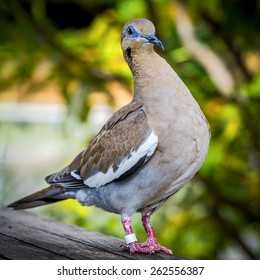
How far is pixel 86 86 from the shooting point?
3.74 m

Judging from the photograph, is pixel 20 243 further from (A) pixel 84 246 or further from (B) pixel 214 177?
(B) pixel 214 177

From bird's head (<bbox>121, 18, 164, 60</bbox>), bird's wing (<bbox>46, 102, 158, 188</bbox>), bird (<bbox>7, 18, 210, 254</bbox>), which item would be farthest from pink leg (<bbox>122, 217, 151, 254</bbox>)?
bird's head (<bbox>121, 18, 164, 60</bbox>)

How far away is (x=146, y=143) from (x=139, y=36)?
27 cm

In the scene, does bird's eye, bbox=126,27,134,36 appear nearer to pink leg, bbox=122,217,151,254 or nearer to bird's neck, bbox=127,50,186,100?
bird's neck, bbox=127,50,186,100

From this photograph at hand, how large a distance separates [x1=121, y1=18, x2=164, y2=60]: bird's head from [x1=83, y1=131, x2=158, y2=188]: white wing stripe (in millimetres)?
224

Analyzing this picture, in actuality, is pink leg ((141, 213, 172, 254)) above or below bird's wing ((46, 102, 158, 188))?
below

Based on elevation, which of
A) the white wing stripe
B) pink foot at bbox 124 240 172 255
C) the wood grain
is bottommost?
pink foot at bbox 124 240 172 255

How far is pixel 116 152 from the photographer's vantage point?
2.12 meters

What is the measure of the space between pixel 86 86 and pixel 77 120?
8.3 inches

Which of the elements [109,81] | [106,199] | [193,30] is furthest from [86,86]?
[106,199]

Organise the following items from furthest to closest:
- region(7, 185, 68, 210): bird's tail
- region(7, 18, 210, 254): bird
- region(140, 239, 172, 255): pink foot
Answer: region(7, 185, 68, 210): bird's tail < region(140, 239, 172, 255): pink foot < region(7, 18, 210, 254): bird

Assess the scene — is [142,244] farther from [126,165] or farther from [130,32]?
[130,32]

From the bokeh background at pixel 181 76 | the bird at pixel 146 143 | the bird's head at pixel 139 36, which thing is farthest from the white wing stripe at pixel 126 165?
the bokeh background at pixel 181 76

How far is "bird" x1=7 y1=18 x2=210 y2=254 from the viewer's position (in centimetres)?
197
